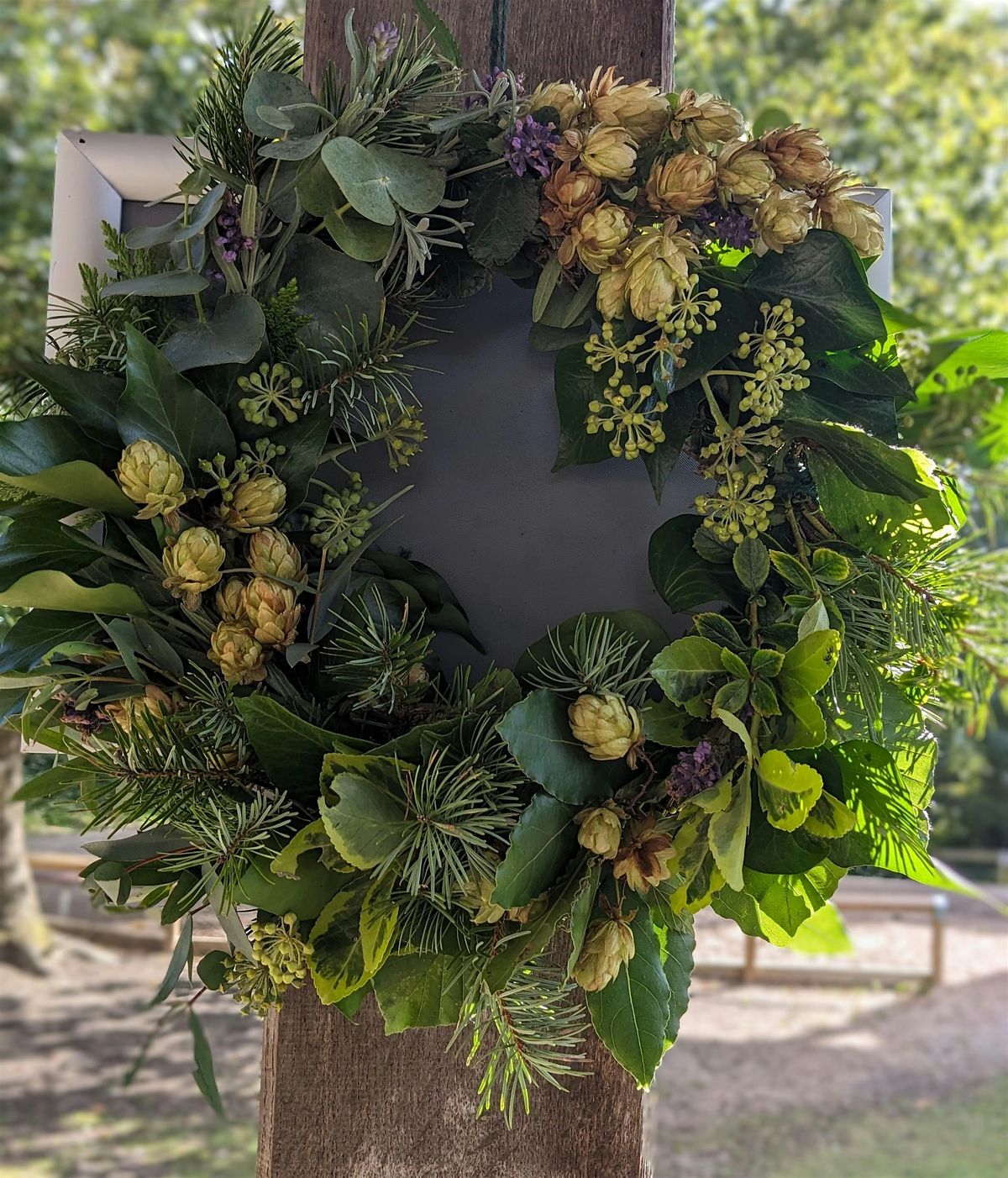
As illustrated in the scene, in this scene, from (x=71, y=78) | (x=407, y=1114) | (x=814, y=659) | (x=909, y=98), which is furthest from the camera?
(x=909, y=98)

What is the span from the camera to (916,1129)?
7.32ft

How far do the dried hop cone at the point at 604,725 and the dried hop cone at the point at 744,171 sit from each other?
0.69 ft

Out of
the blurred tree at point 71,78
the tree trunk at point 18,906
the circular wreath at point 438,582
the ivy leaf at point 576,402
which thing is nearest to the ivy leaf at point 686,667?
the circular wreath at point 438,582

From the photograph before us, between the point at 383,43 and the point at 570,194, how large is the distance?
0.32ft

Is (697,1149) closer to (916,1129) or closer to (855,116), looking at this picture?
(916,1129)

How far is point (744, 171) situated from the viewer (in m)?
0.39

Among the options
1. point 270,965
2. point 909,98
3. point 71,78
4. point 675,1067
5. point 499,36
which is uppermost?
point 909,98

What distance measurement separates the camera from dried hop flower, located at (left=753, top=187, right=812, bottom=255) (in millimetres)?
387

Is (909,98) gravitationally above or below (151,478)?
above

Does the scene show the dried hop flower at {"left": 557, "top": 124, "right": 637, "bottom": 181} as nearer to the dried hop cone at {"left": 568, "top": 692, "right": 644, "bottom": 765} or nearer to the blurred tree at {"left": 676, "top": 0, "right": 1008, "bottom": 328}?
the dried hop cone at {"left": 568, "top": 692, "right": 644, "bottom": 765}

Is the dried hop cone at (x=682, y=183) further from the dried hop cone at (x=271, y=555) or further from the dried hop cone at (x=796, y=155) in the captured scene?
the dried hop cone at (x=271, y=555)

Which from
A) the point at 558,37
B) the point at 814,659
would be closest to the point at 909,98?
the point at 558,37

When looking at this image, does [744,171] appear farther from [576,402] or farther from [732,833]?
[732,833]

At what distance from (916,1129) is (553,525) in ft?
7.80
